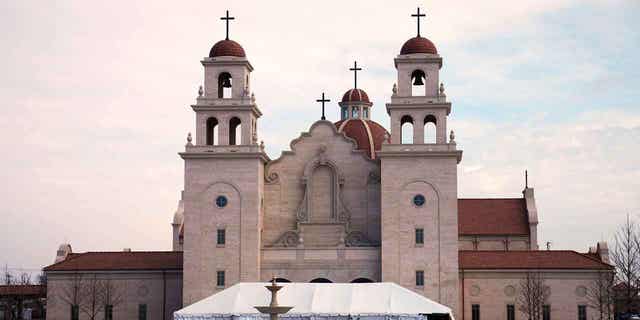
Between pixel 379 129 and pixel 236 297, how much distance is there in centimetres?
3776

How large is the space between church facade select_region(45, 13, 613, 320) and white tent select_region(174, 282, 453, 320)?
15844mm

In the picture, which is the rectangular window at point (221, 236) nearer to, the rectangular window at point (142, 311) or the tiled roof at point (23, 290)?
the rectangular window at point (142, 311)

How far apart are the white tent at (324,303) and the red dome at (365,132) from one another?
1248 inches

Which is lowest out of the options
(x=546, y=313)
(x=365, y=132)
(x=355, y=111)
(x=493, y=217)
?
(x=546, y=313)

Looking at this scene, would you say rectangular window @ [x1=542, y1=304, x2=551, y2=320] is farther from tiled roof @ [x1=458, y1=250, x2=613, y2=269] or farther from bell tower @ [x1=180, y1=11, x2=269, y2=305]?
bell tower @ [x1=180, y1=11, x2=269, y2=305]

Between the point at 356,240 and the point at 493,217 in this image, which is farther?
the point at 493,217

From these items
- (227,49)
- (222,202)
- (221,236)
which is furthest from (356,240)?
(227,49)

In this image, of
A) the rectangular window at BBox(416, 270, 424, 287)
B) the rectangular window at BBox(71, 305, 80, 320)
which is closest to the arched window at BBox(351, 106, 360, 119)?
the rectangular window at BBox(416, 270, 424, 287)

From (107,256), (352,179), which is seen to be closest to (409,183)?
(352,179)

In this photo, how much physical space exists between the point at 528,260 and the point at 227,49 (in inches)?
1004

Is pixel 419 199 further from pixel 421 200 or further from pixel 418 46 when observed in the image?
pixel 418 46

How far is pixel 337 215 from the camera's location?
260 ft

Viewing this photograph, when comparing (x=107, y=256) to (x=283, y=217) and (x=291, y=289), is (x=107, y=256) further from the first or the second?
(x=291, y=289)

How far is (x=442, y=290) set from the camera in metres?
76.2
